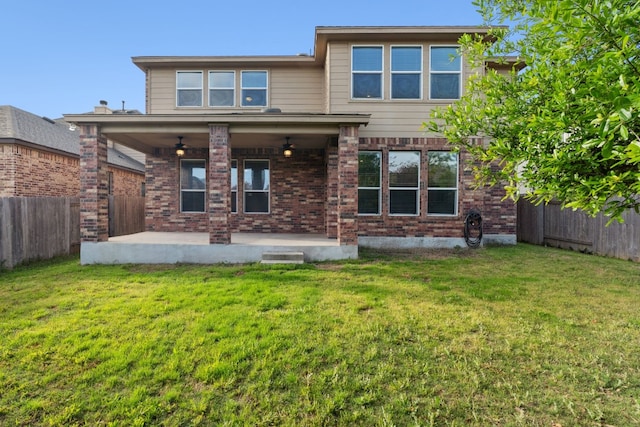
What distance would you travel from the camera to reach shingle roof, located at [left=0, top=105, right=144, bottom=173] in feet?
33.0

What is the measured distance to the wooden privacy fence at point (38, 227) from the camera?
6.64 metres

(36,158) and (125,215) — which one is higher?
(36,158)

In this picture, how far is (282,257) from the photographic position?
7.15m

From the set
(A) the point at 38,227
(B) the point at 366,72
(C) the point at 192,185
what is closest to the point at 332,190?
(B) the point at 366,72

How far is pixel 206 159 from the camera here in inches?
398

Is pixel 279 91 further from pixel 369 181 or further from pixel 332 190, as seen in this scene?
pixel 369 181

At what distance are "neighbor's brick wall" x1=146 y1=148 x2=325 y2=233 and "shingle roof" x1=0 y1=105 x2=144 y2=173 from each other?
4.26 meters

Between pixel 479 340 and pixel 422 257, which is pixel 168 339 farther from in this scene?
pixel 422 257

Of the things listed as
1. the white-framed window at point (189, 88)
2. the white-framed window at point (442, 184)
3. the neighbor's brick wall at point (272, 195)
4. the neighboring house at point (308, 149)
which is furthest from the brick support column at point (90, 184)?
the white-framed window at point (442, 184)

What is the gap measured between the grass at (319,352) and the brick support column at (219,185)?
69.4 inches

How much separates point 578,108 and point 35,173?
14.1 meters

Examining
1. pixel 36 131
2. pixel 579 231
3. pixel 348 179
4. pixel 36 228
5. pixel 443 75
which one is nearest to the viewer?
pixel 348 179

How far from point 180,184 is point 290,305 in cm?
755

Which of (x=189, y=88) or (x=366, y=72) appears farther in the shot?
(x=189, y=88)
